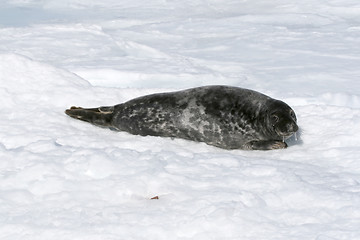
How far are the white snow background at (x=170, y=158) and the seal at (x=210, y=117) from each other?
13 cm

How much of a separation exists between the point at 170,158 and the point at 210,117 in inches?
31.2

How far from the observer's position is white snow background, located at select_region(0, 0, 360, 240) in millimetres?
2145

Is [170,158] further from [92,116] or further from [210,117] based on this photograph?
[92,116]

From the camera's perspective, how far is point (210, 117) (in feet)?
12.0

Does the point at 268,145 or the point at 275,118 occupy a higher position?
the point at 275,118

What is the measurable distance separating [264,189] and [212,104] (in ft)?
4.20

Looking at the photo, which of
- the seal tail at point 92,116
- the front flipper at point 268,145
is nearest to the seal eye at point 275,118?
the front flipper at point 268,145

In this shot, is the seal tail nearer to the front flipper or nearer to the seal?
the seal

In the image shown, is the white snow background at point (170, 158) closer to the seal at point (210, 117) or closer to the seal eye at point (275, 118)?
the seal at point (210, 117)

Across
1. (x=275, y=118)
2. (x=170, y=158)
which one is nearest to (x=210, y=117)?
(x=275, y=118)

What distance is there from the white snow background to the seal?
0.13 m

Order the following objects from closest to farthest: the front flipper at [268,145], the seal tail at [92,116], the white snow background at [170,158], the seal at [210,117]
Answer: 1. the white snow background at [170,158]
2. the front flipper at [268,145]
3. the seal at [210,117]
4. the seal tail at [92,116]

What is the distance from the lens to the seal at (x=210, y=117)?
11.5 feet

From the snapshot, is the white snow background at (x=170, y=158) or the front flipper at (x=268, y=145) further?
the front flipper at (x=268, y=145)
